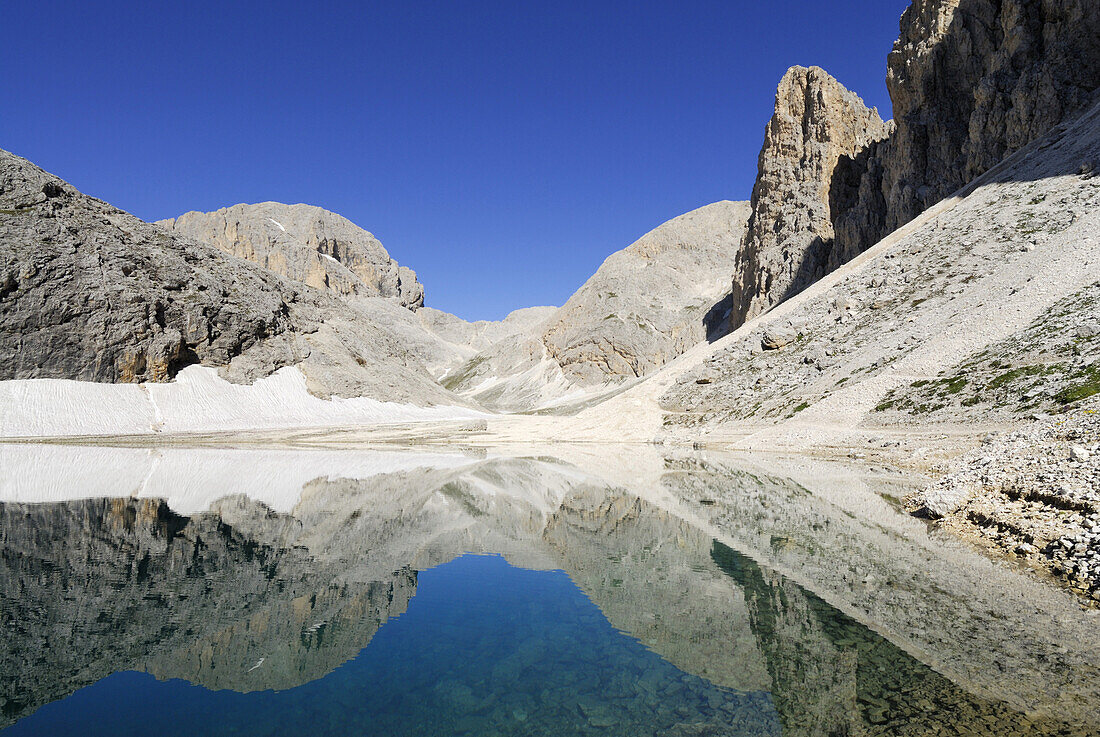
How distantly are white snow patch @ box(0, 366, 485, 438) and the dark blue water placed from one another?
59023mm

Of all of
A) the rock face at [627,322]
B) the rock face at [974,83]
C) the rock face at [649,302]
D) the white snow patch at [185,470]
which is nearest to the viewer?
the white snow patch at [185,470]

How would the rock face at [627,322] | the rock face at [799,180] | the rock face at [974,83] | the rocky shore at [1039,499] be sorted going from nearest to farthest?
the rocky shore at [1039,499]
the rock face at [974,83]
the rock face at [799,180]
the rock face at [627,322]

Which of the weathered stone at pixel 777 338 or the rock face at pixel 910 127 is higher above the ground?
the rock face at pixel 910 127

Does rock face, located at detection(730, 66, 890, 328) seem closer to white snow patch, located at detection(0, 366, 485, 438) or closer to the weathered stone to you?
the weathered stone

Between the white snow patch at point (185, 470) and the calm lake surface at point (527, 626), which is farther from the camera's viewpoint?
the white snow patch at point (185, 470)

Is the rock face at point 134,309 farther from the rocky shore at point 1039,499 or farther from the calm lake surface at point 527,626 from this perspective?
the rocky shore at point 1039,499

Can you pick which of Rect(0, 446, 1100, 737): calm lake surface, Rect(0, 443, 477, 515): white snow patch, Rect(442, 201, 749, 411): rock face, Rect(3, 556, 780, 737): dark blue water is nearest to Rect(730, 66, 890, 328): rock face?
Rect(442, 201, 749, 411): rock face

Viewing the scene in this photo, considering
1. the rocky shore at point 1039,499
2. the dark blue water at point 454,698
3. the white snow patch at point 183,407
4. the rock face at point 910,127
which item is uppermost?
the rock face at point 910,127

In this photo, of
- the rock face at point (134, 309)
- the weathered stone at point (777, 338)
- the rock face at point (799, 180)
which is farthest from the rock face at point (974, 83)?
the rock face at point (134, 309)

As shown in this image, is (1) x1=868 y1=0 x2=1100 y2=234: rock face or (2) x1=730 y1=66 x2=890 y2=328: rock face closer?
(1) x1=868 y1=0 x2=1100 y2=234: rock face

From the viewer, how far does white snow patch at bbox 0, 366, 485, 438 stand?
183ft

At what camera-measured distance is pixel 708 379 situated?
197 ft

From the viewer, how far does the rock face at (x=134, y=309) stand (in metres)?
60.7

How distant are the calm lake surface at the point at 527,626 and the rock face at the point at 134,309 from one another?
5140 cm
